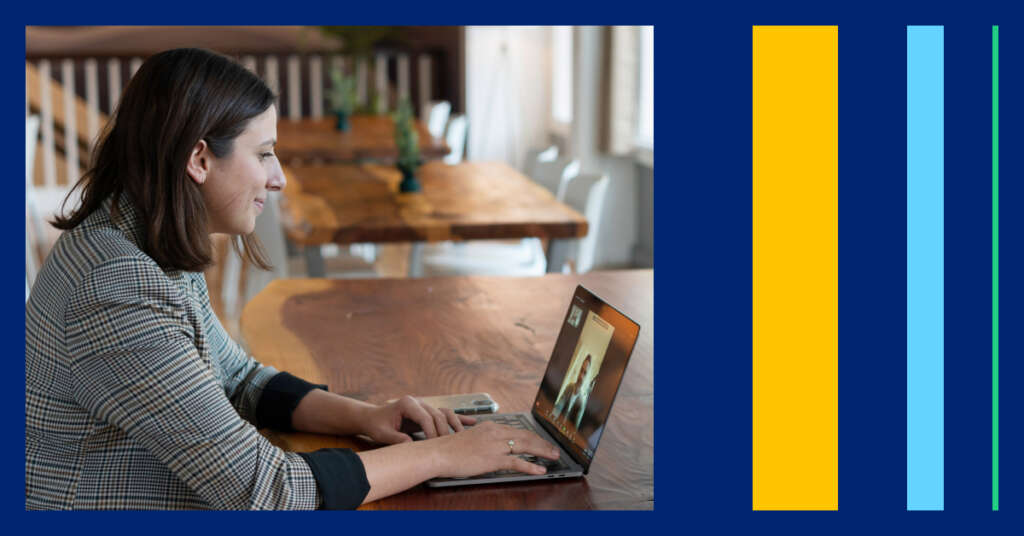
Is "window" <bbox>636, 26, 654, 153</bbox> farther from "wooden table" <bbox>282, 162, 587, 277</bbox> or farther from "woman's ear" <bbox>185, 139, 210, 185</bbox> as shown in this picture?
"woman's ear" <bbox>185, 139, 210, 185</bbox>

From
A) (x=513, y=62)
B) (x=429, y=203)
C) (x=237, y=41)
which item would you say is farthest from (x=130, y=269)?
(x=237, y=41)

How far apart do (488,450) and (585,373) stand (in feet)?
0.55

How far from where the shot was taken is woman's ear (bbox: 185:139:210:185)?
1267 mm

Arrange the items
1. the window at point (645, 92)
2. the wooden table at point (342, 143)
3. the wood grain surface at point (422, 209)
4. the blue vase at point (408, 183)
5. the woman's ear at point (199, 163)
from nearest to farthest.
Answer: the woman's ear at point (199, 163)
the wood grain surface at point (422, 209)
the blue vase at point (408, 183)
the wooden table at point (342, 143)
the window at point (645, 92)

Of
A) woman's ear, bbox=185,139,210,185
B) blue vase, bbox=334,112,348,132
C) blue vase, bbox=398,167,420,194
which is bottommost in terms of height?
blue vase, bbox=398,167,420,194

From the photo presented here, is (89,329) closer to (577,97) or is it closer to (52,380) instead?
(52,380)

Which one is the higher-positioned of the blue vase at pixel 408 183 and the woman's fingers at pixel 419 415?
the blue vase at pixel 408 183

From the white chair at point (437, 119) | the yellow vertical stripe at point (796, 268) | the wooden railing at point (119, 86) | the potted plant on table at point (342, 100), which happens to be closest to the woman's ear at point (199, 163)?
the yellow vertical stripe at point (796, 268)

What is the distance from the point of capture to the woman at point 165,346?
117 centimetres

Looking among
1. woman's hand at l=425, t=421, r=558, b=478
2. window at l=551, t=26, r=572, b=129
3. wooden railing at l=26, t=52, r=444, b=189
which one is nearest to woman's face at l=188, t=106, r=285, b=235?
woman's hand at l=425, t=421, r=558, b=478

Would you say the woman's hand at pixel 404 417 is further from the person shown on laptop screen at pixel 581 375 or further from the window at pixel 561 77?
the window at pixel 561 77

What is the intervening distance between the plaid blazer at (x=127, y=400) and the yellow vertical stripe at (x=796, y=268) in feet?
1.79

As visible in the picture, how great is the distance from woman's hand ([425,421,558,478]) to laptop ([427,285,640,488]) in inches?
0.6

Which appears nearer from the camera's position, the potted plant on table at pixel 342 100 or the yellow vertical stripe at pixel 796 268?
the yellow vertical stripe at pixel 796 268
